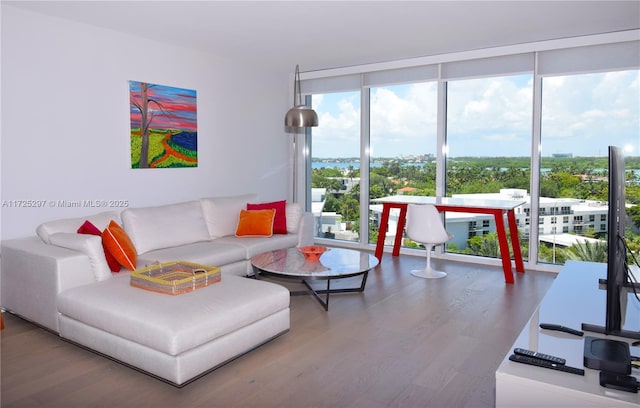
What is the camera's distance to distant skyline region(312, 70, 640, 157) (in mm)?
4855

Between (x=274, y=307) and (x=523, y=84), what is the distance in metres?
3.91

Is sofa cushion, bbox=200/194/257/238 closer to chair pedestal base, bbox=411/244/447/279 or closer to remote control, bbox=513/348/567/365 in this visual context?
chair pedestal base, bbox=411/244/447/279

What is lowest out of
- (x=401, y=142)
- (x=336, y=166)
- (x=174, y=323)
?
(x=174, y=323)

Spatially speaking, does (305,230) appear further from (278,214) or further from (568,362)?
(568,362)

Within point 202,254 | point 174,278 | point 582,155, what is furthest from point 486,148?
point 174,278

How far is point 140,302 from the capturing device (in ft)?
9.30

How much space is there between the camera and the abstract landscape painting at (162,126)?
4.84 m

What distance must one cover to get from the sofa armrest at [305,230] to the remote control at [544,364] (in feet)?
12.9

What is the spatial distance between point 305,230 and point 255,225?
1.99 ft

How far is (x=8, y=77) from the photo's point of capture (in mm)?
3844

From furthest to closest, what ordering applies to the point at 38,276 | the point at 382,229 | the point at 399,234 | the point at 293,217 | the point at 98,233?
1. the point at 399,234
2. the point at 382,229
3. the point at 293,217
4. the point at 98,233
5. the point at 38,276

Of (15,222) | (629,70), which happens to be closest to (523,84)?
(629,70)

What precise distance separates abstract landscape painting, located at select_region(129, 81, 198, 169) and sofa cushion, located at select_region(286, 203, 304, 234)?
47.7 inches

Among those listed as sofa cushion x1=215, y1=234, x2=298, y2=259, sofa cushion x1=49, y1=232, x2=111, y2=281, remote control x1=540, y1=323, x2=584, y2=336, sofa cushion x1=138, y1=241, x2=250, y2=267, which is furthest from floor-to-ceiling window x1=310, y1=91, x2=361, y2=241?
remote control x1=540, y1=323, x2=584, y2=336
